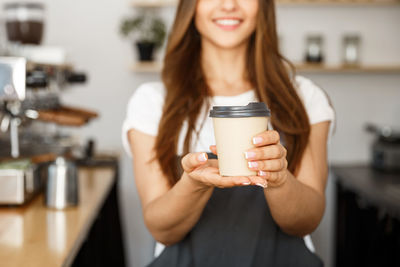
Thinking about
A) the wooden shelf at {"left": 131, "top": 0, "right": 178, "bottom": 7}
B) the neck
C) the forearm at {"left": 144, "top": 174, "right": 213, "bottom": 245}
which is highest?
the wooden shelf at {"left": 131, "top": 0, "right": 178, "bottom": 7}

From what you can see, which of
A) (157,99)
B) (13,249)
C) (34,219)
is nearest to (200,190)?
(157,99)

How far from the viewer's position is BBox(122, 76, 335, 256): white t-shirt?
145 cm

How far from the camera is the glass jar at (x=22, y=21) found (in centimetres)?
221

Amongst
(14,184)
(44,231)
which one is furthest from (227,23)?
(14,184)

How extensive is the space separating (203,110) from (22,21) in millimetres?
1083

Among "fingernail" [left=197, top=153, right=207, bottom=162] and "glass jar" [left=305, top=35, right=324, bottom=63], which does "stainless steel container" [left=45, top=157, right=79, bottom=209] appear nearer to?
"fingernail" [left=197, top=153, right=207, bottom=162]

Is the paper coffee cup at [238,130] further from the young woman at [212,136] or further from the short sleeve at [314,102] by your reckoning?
the short sleeve at [314,102]

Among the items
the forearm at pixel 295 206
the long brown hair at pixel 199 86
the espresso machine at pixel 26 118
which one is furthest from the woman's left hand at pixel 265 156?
the espresso machine at pixel 26 118

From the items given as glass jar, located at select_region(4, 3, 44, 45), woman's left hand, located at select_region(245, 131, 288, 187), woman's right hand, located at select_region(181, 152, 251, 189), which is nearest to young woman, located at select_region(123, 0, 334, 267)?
woman's right hand, located at select_region(181, 152, 251, 189)

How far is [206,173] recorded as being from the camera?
0.98m

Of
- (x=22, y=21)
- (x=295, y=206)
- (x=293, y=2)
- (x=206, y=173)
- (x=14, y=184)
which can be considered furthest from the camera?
(x=293, y=2)

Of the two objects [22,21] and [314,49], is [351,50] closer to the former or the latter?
[314,49]

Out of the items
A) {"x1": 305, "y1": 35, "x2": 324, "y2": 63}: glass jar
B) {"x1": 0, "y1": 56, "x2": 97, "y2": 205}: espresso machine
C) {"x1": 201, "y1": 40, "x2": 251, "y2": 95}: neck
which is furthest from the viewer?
{"x1": 305, "y1": 35, "x2": 324, "y2": 63}: glass jar

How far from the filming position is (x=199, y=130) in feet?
4.65
